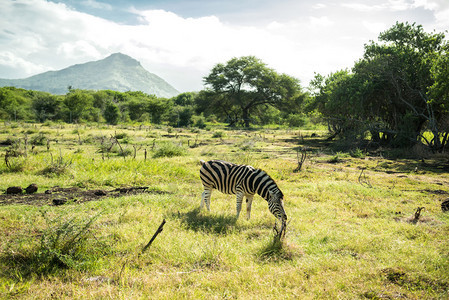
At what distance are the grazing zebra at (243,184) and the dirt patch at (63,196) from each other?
9.96 ft

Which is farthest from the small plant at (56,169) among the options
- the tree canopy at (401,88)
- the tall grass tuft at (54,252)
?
the tree canopy at (401,88)

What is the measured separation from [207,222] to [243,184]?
134 cm

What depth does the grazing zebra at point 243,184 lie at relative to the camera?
643 centimetres

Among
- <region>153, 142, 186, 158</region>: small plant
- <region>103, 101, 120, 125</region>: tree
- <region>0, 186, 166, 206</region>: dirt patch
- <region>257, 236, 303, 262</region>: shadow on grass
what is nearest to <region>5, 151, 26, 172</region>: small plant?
<region>0, 186, 166, 206</region>: dirt patch

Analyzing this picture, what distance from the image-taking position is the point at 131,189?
1046 centimetres

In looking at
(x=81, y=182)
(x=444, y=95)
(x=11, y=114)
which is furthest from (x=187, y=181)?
(x=11, y=114)

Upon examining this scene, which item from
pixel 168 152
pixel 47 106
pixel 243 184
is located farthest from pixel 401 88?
pixel 47 106

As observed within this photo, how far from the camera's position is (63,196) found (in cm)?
912

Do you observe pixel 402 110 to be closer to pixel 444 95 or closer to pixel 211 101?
pixel 444 95

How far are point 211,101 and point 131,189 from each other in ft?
166

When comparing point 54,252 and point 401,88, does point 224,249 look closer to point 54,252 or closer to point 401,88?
point 54,252

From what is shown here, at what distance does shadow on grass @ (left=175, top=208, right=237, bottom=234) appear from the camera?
6695 millimetres

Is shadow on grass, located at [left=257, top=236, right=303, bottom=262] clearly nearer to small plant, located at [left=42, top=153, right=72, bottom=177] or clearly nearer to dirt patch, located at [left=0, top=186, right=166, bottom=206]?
dirt patch, located at [left=0, top=186, right=166, bottom=206]

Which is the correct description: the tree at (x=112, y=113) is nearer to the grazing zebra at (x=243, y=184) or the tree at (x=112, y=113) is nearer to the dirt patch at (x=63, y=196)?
the dirt patch at (x=63, y=196)
